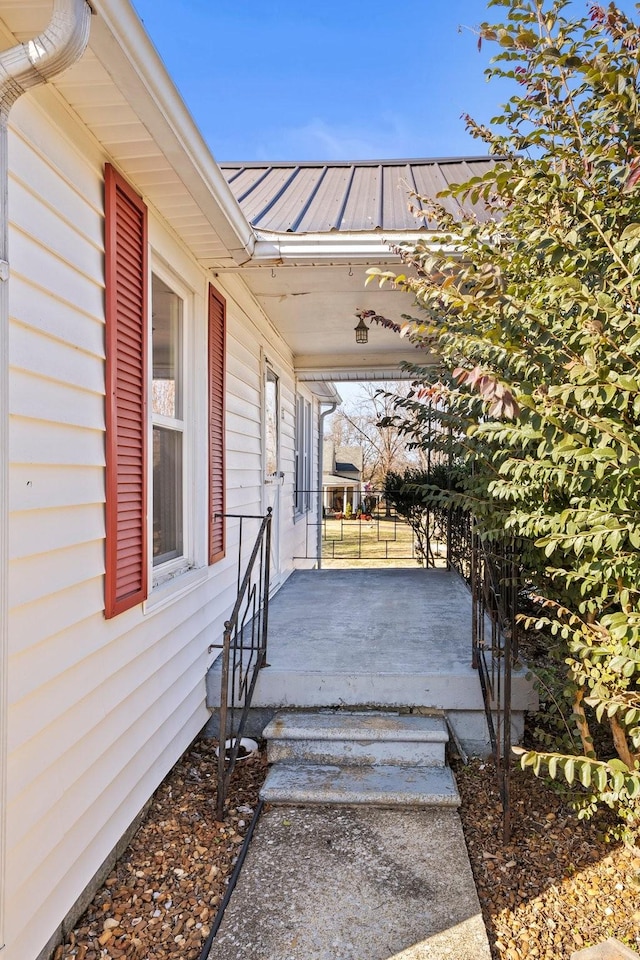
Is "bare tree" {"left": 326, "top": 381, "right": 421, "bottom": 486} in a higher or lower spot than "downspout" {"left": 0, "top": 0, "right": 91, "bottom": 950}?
higher

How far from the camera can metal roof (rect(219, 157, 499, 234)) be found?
3365 mm

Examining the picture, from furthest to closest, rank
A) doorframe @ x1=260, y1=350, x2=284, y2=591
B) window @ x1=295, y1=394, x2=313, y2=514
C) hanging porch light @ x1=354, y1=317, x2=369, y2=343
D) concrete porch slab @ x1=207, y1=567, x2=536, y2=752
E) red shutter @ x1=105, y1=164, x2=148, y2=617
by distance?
window @ x1=295, y1=394, x2=313, y2=514 → doorframe @ x1=260, y1=350, x2=284, y2=591 → hanging porch light @ x1=354, y1=317, x2=369, y2=343 → concrete porch slab @ x1=207, y1=567, x2=536, y2=752 → red shutter @ x1=105, y1=164, x2=148, y2=617

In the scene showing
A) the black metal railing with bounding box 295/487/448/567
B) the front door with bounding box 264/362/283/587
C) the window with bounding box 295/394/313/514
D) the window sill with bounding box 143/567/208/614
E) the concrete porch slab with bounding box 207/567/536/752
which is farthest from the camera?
the window with bounding box 295/394/313/514

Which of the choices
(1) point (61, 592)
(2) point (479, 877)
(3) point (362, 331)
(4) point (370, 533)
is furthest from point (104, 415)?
(4) point (370, 533)

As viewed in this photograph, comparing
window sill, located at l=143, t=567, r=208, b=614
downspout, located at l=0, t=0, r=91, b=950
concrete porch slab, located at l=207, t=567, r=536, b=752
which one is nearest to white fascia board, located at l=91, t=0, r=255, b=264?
downspout, located at l=0, t=0, r=91, b=950

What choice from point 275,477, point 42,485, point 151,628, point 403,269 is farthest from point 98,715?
point 275,477

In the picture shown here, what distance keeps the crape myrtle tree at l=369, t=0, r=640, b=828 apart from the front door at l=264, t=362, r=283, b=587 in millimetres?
3629

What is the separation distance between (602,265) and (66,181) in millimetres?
1663

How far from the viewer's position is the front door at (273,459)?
5672 mm

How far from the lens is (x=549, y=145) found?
6.05 ft

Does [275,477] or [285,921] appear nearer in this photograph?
[285,921]

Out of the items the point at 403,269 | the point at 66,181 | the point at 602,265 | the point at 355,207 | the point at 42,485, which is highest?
the point at 355,207

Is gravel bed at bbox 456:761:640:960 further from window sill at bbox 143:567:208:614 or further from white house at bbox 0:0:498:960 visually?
window sill at bbox 143:567:208:614

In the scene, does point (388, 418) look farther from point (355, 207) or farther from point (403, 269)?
point (355, 207)
